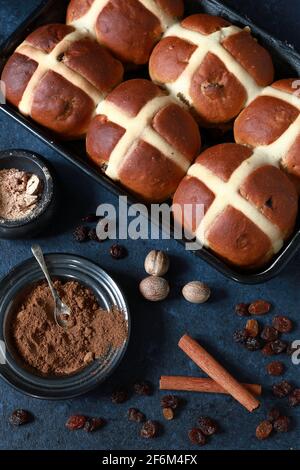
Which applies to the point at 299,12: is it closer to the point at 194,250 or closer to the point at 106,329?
the point at 194,250

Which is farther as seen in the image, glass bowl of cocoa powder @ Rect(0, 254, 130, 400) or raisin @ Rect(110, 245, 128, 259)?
raisin @ Rect(110, 245, 128, 259)

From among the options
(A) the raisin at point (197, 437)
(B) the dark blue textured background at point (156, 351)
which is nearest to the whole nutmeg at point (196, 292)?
(B) the dark blue textured background at point (156, 351)

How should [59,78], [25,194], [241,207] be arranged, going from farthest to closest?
[25,194], [59,78], [241,207]

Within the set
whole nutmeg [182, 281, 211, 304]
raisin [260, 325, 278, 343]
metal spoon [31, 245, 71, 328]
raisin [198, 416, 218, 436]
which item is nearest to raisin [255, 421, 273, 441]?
raisin [198, 416, 218, 436]

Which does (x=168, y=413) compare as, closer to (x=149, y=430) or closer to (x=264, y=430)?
(x=149, y=430)

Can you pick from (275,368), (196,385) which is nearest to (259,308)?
(275,368)

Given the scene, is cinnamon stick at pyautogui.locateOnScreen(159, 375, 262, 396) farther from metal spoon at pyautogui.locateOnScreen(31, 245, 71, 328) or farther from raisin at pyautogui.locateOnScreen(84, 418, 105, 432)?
metal spoon at pyautogui.locateOnScreen(31, 245, 71, 328)

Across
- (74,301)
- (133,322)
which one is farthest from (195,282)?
(74,301)
